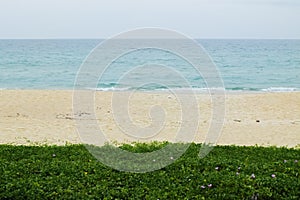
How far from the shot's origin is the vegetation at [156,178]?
213 inches

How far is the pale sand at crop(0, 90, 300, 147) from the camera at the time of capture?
442 inches

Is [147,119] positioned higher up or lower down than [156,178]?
lower down

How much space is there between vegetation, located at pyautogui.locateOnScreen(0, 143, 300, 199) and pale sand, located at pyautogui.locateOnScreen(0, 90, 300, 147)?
3.65 meters

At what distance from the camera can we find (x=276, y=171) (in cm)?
625

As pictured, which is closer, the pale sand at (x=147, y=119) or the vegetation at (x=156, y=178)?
the vegetation at (x=156, y=178)

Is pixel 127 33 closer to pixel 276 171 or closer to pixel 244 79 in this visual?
pixel 276 171

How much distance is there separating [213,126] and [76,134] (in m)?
4.30

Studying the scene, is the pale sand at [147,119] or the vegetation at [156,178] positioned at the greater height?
the vegetation at [156,178]

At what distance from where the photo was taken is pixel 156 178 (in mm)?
5922

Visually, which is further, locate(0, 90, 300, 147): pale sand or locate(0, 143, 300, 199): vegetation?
locate(0, 90, 300, 147): pale sand

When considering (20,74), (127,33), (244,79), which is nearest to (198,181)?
(127,33)

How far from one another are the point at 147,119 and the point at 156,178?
8745mm

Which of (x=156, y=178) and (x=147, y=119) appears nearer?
(x=156, y=178)

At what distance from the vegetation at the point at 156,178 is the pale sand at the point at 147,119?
365cm
